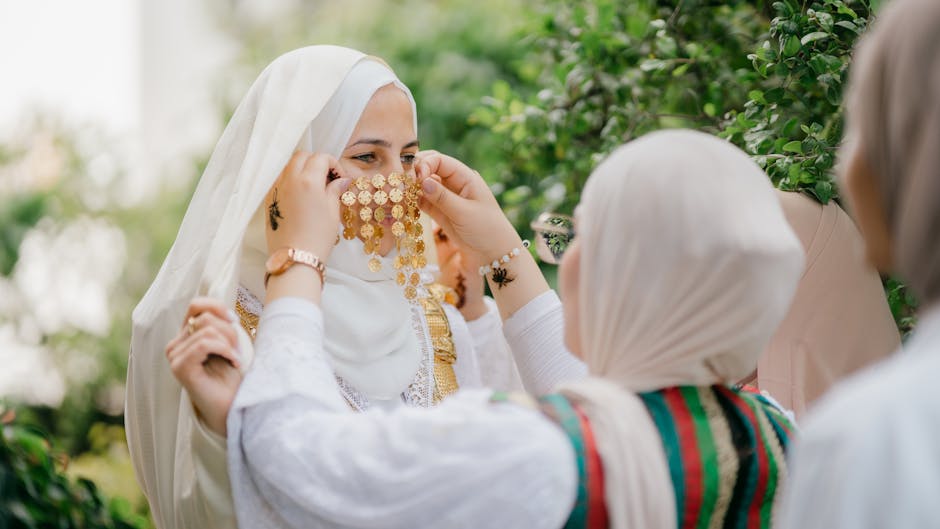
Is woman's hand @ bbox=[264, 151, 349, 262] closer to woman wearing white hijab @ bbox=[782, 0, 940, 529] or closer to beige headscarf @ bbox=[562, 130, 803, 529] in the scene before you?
beige headscarf @ bbox=[562, 130, 803, 529]

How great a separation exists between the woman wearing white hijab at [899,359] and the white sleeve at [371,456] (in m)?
0.33

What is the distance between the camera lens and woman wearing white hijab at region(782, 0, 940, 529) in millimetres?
1062

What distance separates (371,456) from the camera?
4.71ft

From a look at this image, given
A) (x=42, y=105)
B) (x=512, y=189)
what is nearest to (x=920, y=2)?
(x=512, y=189)

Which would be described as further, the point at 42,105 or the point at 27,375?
the point at 42,105

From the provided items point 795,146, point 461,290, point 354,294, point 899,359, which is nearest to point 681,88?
point 795,146

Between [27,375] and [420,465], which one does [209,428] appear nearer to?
[420,465]

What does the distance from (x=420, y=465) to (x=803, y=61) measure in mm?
1293

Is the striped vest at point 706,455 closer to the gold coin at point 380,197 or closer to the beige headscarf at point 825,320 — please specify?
the beige headscarf at point 825,320

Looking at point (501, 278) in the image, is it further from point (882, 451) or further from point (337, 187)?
point (882, 451)

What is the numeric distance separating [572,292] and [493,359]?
89cm

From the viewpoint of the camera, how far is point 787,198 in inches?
81.4

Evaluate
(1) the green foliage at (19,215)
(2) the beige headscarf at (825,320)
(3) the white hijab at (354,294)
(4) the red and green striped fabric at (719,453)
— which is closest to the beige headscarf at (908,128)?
(4) the red and green striped fabric at (719,453)

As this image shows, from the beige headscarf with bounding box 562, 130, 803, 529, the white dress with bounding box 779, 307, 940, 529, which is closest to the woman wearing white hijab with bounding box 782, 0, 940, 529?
the white dress with bounding box 779, 307, 940, 529
